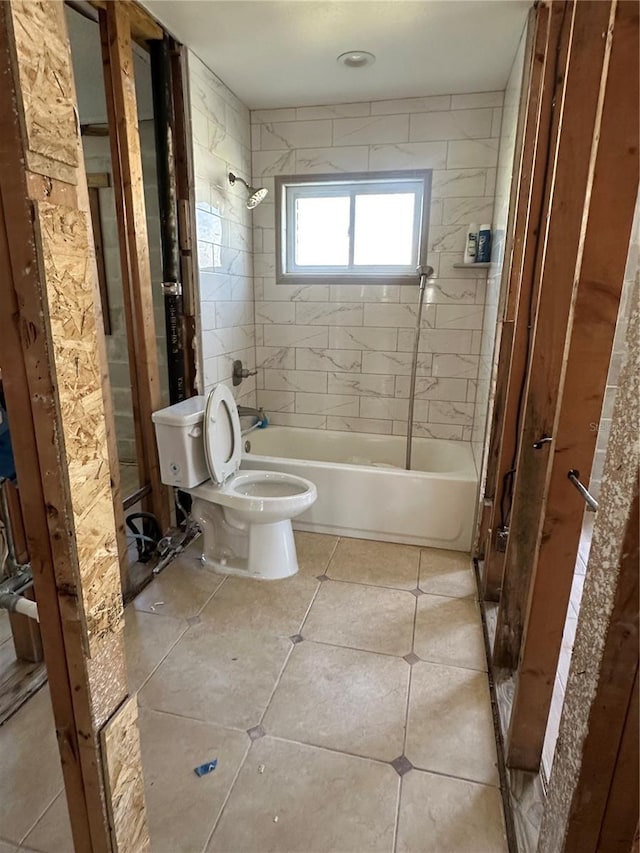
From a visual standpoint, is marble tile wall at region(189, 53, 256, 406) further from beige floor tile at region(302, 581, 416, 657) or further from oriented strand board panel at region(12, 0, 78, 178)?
oriented strand board panel at region(12, 0, 78, 178)

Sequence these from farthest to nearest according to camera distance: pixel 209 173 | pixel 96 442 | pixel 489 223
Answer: pixel 489 223
pixel 209 173
pixel 96 442

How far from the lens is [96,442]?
0.87 meters

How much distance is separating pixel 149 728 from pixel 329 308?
255cm

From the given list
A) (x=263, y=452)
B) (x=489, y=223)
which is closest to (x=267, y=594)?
(x=263, y=452)

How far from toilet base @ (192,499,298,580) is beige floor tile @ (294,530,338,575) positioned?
69mm

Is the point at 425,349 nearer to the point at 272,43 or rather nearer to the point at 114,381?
the point at 272,43

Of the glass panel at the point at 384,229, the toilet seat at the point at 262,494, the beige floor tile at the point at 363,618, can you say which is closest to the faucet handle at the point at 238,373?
the toilet seat at the point at 262,494

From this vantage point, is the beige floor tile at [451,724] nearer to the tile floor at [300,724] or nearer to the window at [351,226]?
the tile floor at [300,724]

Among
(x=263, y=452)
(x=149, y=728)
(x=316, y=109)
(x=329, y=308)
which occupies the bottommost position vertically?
(x=149, y=728)

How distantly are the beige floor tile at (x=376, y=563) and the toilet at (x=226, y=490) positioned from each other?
0.26m

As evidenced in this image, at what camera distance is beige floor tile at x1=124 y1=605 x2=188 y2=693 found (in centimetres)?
185

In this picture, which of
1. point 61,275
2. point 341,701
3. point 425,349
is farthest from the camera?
point 425,349

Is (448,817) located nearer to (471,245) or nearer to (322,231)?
(471,245)

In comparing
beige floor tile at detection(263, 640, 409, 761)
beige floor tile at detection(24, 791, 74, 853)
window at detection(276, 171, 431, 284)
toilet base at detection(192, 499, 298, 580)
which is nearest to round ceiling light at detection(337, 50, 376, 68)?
window at detection(276, 171, 431, 284)
